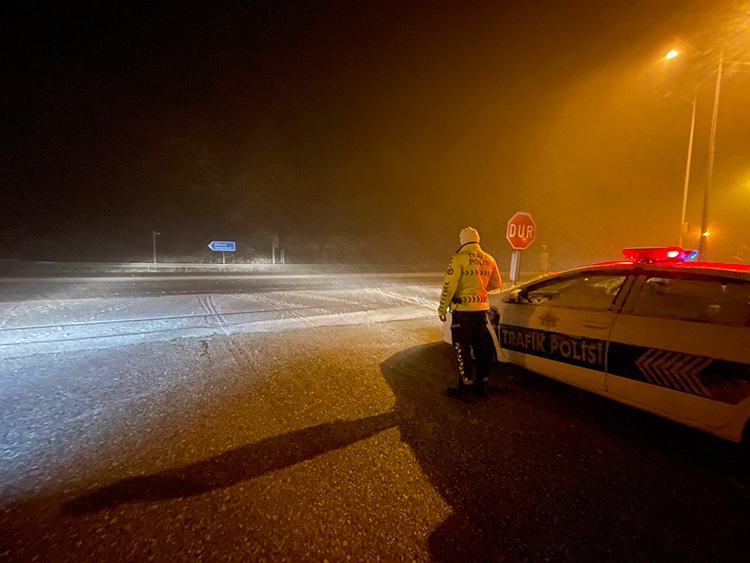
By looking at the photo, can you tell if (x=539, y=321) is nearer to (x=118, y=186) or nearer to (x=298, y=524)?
(x=298, y=524)

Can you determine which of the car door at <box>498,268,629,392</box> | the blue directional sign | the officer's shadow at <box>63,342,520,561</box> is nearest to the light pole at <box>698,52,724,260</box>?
the car door at <box>498,268,629,392</box>

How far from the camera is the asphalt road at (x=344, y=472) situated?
1749 millimetres

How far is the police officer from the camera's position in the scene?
3219 mm

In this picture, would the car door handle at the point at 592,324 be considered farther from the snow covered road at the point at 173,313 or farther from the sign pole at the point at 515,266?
the snow covered road at the point at 173,313

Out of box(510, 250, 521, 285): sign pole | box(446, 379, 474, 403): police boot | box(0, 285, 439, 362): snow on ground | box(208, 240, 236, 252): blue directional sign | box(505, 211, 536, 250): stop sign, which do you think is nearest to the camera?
box(446, 379, 474, 403): police boot

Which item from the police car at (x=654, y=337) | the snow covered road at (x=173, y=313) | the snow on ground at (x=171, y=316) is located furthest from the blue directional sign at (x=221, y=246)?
the police car at (x=654, y=337)

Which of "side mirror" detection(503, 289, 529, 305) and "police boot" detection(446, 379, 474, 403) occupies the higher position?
"side mirror" detection(503, 289, 529, 305)

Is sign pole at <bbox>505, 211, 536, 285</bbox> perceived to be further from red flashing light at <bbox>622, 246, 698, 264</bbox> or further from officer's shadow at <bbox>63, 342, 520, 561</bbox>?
officer's shadow at <bbox>63, 342, 520, 561</bbox>

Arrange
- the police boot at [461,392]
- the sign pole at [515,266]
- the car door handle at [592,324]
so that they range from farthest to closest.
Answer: the sign pole at [515,266]
the police boot at [461,392]
the car door handle at [592,324]

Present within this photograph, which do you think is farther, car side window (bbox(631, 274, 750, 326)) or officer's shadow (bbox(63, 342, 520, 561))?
car side window (bbox(631, 274, 750, 326))

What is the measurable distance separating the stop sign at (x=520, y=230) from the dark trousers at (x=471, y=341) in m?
3.55

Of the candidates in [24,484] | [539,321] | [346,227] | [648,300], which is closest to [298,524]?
[24,484]

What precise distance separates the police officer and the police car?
0.55 metres

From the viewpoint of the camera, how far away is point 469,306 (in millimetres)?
3221
